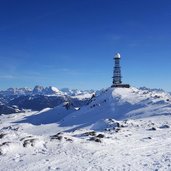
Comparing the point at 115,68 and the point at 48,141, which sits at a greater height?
the point at 115,68

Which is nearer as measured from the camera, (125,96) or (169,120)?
(169,120)

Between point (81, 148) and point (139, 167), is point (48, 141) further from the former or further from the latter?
point (139, 167)

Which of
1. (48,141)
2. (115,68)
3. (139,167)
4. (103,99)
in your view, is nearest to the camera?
(139,167)

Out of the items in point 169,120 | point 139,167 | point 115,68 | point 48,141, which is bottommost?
point 139,167

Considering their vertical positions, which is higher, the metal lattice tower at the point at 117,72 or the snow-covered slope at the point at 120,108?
the metal lattice tower at the point at 117,72

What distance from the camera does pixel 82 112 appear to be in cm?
10069

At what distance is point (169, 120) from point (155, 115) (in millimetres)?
9108

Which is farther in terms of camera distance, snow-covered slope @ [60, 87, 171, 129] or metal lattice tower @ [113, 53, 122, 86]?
metal lattice tower @ [113, 53, 122, 86]

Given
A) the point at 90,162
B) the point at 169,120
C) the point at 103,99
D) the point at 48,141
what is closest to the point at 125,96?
the point at 103,99

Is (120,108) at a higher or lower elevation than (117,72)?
lower

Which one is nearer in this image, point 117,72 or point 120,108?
point 120,108

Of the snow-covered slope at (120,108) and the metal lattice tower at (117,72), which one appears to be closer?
the snow-covered slope at (120,108)

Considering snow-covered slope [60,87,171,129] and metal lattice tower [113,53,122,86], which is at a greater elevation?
metal lattice tower [113,53,122,86]

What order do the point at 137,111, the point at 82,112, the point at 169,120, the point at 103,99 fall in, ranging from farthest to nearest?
the point at 103,99 → the point at 82,112 → the point at 137,111 → the point at 169,120
